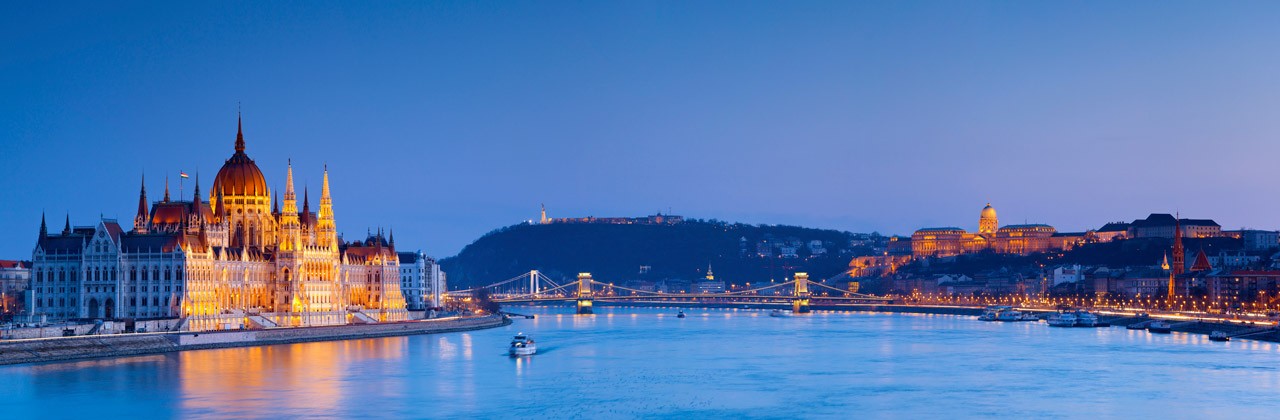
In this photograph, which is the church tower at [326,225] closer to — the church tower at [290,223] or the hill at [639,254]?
the church tower at [290,223]

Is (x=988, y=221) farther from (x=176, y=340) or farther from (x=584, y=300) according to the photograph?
(x=176, y=340)

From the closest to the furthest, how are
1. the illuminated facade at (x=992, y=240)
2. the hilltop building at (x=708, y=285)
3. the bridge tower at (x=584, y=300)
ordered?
1. the bridge tower at (x=584, y=300)
2. the illuminated facade at (x=992, y=240)
3. the hilltop building at (x=708, y=285)

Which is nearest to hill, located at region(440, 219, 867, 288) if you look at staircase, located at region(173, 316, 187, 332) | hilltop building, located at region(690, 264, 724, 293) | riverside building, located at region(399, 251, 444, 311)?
hilltop building, located at region(690, 264, 724, 293)

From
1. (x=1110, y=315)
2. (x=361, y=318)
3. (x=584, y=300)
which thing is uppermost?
(x=584, y=300)

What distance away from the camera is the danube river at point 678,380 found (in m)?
36.0

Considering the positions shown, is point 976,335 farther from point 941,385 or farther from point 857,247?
point 857,247

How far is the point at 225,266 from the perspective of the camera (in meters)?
66.0

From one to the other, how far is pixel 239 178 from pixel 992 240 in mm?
100184

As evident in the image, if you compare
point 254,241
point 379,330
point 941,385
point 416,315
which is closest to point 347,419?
point 941,385

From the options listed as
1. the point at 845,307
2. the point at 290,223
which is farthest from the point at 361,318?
the point at 845,307

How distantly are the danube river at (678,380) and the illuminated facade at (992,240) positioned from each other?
8892 cm

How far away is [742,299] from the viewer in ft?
398

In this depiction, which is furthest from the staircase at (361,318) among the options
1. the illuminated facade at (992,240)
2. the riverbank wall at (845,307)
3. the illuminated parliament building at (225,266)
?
the illuminated facade at (992,240)

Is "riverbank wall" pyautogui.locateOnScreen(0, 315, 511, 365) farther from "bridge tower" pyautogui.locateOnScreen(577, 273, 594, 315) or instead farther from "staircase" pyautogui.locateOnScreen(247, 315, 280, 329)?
"bridge tower" pyautogui.locateOnScreen(577, 273, 594, 315)
